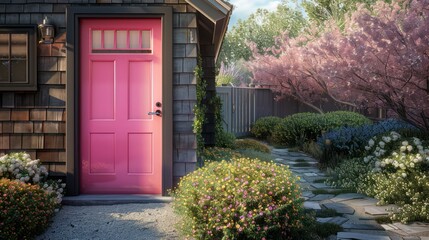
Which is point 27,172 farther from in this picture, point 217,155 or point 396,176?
point 396,176

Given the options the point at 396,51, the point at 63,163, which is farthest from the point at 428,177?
the point at 63,163

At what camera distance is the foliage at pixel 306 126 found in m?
13.1

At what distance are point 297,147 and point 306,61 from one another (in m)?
3.28

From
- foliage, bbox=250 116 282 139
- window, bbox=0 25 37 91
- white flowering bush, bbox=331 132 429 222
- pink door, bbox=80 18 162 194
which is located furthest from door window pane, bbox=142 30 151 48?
foliage, bbox=250 116 282 139

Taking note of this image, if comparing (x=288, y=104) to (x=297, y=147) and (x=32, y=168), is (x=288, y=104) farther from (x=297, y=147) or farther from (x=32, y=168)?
(x=32, y=168)

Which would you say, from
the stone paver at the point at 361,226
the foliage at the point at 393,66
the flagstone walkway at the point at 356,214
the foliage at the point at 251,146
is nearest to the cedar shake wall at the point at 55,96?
the flagstone walkway at the point at 356,214

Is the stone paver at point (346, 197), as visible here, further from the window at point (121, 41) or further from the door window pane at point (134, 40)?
the door window pane at point (134, 40)

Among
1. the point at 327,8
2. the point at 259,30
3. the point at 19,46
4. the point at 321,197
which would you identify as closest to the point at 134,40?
the point at 19,46

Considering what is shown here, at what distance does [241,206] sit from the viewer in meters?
4.16

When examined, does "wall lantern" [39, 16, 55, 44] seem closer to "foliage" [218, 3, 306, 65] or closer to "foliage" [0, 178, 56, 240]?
"foliage" [0, 178, 56, 240]

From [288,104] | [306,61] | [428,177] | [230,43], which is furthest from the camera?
[230,43]

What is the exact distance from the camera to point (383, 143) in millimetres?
7387

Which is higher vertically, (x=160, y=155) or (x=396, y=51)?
(x=396, y=51)

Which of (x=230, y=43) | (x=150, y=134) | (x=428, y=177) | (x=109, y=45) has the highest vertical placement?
(x=230, y=43)
